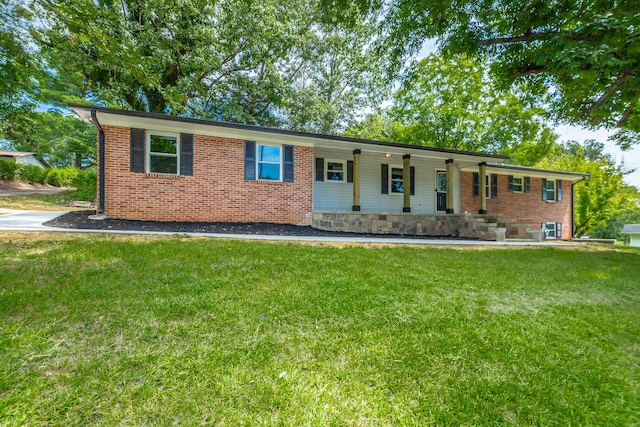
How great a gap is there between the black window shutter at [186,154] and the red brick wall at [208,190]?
14cm

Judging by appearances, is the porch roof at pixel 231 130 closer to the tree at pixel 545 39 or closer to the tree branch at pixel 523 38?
the tree at pixel 545 39

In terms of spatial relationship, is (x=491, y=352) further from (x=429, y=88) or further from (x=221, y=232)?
(x=429, y=88)

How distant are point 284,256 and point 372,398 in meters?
3.21

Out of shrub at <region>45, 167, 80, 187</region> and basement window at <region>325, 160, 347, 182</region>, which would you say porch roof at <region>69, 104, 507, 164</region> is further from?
shrub at <region>45, 167, 80, 187</region>

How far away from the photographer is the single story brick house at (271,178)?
7.59 metres

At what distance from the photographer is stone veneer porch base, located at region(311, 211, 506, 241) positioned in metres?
9.39

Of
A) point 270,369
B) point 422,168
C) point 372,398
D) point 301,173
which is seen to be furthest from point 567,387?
point 422,168

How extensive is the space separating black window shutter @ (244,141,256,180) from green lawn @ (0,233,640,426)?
514 centimetres

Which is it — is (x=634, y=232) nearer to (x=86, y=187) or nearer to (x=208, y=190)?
(x=208, y=190)

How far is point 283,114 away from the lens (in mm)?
18250

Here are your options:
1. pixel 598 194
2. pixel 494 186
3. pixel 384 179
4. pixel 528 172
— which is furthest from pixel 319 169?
pixel 598 194

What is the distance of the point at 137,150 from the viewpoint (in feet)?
25.0

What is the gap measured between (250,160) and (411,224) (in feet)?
20.8

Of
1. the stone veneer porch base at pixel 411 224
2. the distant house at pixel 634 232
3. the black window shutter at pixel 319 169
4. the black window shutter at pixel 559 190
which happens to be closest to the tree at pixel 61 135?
the black window shutter at pixel 319 169
